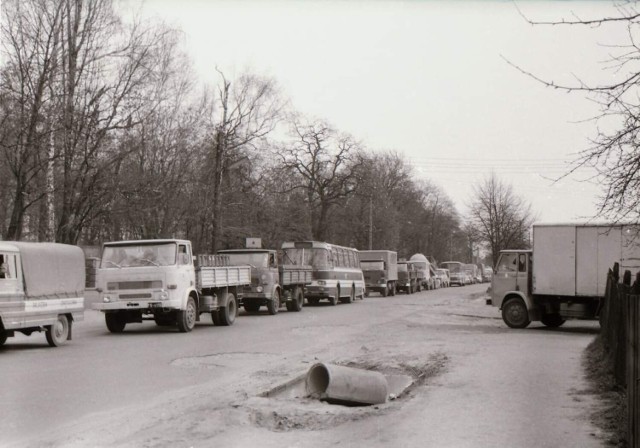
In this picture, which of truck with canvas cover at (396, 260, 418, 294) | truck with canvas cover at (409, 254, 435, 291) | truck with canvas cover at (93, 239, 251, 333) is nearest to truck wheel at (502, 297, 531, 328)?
truck with canvas cover at (93, 239, 251, 333)

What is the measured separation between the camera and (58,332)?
48.4 ft

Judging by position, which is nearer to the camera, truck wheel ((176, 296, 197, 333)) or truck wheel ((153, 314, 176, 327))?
truck wheel ((176, 296, 197, 333))

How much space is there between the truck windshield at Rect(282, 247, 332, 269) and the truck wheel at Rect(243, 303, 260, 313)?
14.1ft

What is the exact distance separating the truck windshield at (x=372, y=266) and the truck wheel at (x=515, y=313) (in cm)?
2287

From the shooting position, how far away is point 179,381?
10.1m

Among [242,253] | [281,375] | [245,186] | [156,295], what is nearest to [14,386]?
[281,375]

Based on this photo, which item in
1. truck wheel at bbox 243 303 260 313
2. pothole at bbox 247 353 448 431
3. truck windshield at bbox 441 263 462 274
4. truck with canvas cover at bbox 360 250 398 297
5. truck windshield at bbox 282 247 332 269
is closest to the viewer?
pothole at bbox 247 353 448 431

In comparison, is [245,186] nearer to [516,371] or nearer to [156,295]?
[156,295]

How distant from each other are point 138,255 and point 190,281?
1430 millimetres

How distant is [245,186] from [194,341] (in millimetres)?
31461

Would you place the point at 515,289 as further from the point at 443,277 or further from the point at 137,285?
the point at 443,277

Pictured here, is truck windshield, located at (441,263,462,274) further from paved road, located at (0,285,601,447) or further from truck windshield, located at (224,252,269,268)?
paved road, located at (0,285,601,447)

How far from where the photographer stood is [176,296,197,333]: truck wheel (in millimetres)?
17422

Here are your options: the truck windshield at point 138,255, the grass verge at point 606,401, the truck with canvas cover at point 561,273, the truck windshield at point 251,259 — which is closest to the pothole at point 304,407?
the grass verge at point 606,401
